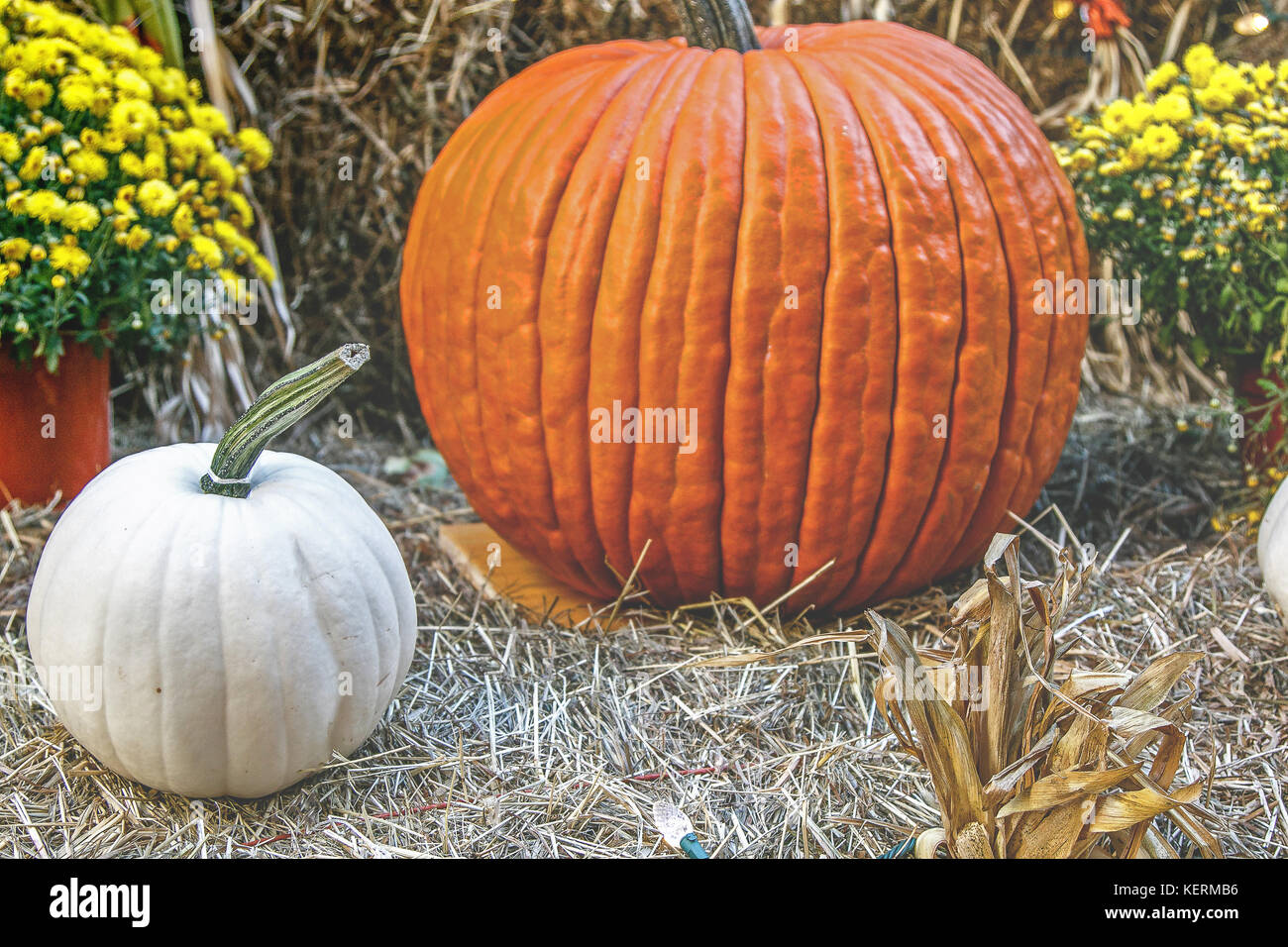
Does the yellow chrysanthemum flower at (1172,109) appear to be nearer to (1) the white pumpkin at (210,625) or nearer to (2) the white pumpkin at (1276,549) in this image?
(2) the white pumpkin at (1276,549)

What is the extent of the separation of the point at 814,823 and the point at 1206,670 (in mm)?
663

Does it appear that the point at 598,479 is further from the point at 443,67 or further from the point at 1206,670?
the point at 443,67

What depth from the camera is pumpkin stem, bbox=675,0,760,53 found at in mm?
1650

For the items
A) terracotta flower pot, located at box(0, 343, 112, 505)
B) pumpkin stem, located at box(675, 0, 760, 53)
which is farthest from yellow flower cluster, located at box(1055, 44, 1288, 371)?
terracotta flower pot, located at box(0, 343, 112, 505)

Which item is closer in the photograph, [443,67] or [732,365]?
[732,365]

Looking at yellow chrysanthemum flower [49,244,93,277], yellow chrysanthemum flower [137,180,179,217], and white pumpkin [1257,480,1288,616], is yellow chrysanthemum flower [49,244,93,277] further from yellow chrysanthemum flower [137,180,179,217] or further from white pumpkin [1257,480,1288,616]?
white pumpkin [1257,480,1288,616]

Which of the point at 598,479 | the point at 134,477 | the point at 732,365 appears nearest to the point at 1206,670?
the point at 732,365

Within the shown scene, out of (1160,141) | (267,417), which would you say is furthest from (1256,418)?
(267,417)

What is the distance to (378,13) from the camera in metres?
2.40

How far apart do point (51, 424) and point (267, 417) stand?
901mm

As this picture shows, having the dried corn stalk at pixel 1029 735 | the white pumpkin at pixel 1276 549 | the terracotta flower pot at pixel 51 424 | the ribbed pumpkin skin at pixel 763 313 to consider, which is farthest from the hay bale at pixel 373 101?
the dried corn stalk at pixel 1029 735

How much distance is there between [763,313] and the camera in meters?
1.43

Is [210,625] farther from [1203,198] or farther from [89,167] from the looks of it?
[1203,198]
